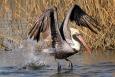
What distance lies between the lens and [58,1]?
11523 millimetres

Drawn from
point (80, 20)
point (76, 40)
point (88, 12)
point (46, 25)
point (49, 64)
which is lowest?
point (49, 64)

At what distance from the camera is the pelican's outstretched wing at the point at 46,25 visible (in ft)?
32.3

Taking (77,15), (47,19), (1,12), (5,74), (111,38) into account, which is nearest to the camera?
(5,74)

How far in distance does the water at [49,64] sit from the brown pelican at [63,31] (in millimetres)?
253

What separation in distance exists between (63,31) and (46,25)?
0.46 meters

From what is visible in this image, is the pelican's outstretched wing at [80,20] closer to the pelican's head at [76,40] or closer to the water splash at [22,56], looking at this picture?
the pelican's head at [76,40]

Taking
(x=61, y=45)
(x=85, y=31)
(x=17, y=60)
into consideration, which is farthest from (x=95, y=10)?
(x=17, y=60)

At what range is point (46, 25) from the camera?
10.1m

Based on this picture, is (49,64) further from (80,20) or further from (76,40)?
(80,20)

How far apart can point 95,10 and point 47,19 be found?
6.11 ft

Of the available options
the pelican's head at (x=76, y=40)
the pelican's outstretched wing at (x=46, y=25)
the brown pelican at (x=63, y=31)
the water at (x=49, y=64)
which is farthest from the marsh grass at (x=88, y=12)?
the pelican's outstretched wing at (x=46, y=25)

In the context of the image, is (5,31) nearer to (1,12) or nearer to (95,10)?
(1,12)

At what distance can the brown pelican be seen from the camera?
32.7 feet

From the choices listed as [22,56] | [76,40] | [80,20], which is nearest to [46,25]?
[76,40]
